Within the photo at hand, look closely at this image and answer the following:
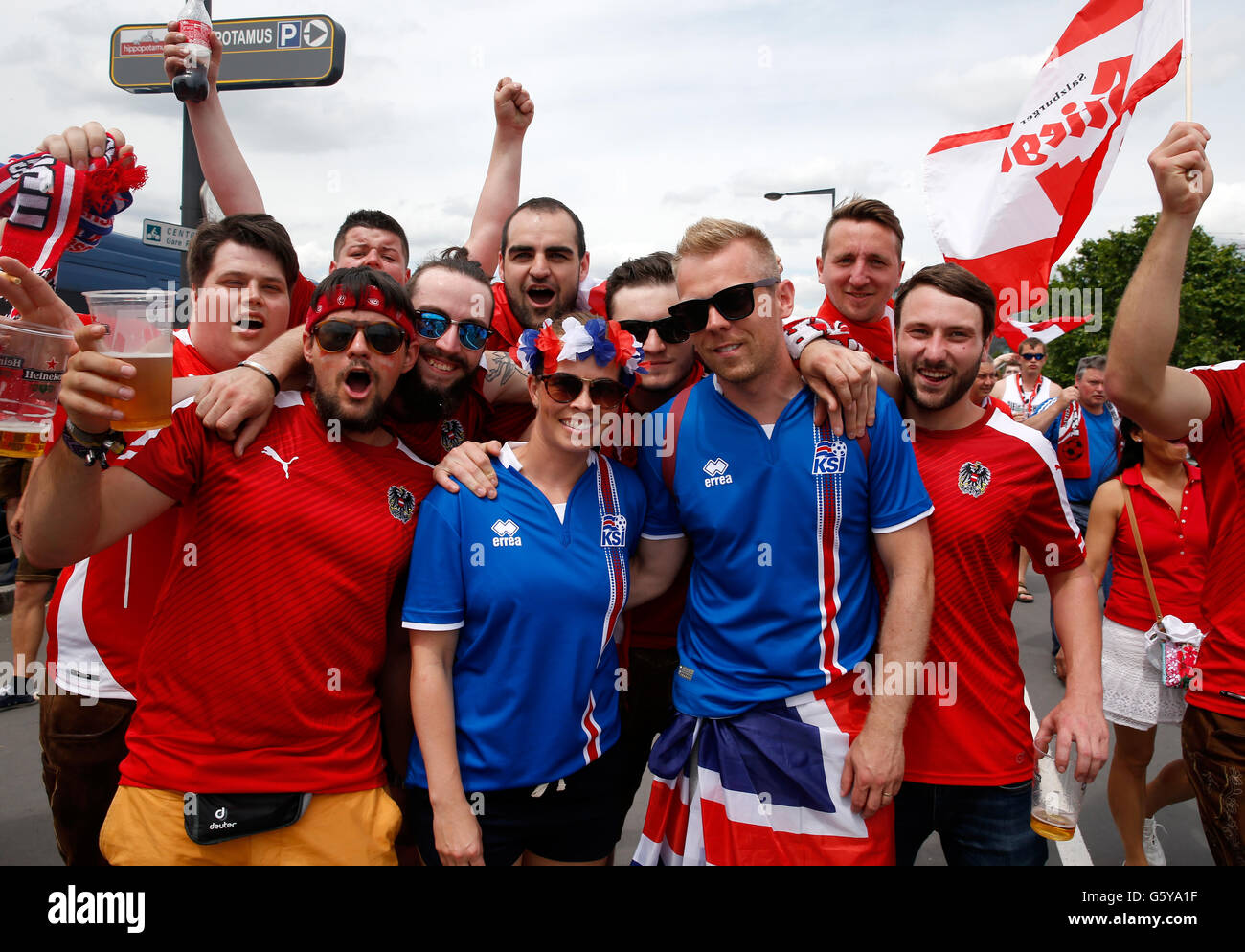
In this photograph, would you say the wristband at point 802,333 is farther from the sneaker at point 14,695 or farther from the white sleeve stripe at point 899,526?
the sneaker at point 14,695

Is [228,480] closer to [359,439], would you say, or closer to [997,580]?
[359,439]

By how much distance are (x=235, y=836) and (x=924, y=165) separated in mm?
4634

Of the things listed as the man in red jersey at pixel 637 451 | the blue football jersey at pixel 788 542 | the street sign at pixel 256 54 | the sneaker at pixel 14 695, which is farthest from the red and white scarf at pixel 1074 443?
the sneaker at pixel 14 695

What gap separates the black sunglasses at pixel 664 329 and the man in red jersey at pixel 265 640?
953 millimetres

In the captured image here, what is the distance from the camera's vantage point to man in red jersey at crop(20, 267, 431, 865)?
88.8 inches

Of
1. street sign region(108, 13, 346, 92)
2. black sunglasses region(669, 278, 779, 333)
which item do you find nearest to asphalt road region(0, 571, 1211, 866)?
black sunglasses region(669, 278, 779, 333)

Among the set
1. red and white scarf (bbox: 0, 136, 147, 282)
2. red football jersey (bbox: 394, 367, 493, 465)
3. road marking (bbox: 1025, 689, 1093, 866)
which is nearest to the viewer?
red and white scarf (bbox: 0, 136, 147, 282)

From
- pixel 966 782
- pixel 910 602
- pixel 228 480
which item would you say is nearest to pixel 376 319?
pixel 228 480

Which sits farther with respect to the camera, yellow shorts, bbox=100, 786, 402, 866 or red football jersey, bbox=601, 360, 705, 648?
red football jersey, bbox=601, 360, 705, 648

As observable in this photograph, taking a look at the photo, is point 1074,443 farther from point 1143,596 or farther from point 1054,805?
point 1054,805

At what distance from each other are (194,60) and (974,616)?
3553 millimetres

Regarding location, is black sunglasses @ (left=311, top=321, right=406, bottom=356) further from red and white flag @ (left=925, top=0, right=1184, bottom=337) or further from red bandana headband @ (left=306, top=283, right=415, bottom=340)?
red and white flag @ (left=925, top=0, right=1184, bottom=337)

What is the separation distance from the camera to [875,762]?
238 centimetres

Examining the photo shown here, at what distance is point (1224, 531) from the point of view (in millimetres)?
2596
